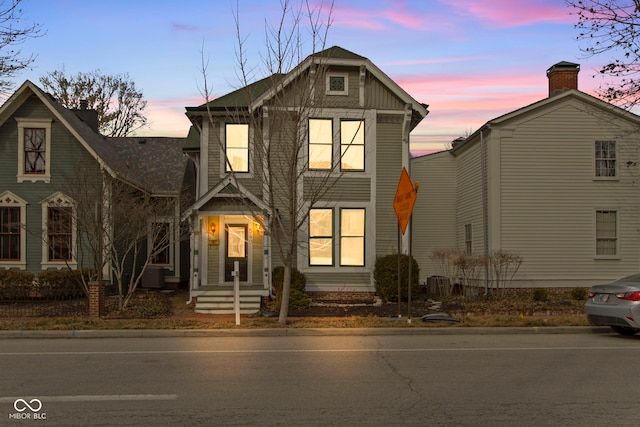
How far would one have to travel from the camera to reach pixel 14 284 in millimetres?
18688

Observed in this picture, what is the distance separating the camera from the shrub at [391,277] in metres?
18.5

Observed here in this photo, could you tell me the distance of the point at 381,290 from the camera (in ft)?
61.7

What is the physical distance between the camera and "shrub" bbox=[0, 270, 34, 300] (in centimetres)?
1859

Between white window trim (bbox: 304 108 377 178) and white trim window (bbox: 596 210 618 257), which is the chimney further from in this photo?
white window trim (bbox: 304 108 377 178)

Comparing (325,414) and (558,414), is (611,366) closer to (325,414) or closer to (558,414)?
(558,414)

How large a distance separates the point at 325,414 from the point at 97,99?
127 feet

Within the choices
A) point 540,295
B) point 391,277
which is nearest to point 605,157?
point 540,295

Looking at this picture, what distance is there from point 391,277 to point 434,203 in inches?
277

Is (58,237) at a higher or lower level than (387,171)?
lower

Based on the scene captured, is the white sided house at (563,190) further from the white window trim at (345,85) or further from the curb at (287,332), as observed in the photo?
the curb at (287,332)

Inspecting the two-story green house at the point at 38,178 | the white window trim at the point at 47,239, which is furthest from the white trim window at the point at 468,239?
the white window trim at the point at 47,239

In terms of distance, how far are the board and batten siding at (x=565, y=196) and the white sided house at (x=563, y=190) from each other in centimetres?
4

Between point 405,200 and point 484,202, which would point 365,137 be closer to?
point 484,202

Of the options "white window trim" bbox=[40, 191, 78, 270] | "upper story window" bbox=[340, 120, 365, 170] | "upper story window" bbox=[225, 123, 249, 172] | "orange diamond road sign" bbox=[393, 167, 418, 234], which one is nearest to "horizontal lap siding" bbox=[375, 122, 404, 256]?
"upper story window" bbox=[340, 120, 365, 170]
